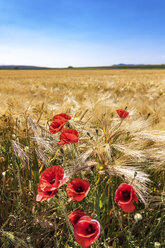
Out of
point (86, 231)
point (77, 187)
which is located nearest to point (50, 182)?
point (77, 187)

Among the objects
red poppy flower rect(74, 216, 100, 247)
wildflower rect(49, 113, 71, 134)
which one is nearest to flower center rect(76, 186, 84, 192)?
red poppy flower rect(74, 216, 100, 247)

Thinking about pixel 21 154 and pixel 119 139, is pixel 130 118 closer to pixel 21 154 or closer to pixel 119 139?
pixel 119 139

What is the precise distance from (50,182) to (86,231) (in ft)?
0.68

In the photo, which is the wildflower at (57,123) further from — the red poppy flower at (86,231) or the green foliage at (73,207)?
the red poppy flower at (86,231)

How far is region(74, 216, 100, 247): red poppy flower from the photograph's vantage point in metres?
0.50

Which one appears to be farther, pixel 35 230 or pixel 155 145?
pixel 155 145

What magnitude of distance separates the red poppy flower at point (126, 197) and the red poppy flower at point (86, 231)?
96 millimetres

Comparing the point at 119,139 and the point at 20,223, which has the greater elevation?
the point at 119,139

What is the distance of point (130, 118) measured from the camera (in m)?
1.36

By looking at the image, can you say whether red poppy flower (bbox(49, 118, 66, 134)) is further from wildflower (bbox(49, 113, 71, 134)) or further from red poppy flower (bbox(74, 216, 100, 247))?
red poppy flower (bbox(74, 216, 100, 247))

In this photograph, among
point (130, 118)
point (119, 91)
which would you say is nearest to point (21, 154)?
point (130, 118)

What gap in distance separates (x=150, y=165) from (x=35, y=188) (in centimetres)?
58

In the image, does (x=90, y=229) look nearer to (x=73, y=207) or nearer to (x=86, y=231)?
(x=86, y=231)

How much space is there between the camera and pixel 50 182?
675mm
